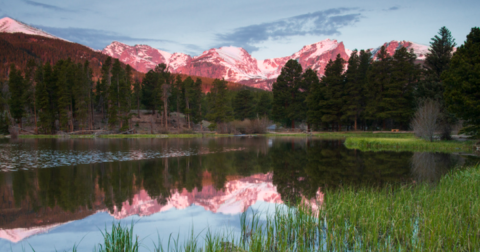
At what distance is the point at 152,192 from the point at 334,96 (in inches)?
1820

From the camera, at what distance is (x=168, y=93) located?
189 feet

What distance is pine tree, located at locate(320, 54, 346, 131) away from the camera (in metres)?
50.9

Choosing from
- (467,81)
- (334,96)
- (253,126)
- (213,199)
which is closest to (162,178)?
(213,199)

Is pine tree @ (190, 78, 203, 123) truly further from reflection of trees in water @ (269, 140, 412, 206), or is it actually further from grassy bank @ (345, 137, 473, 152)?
reflection of trees in water @ (269, 140, 412, 206)

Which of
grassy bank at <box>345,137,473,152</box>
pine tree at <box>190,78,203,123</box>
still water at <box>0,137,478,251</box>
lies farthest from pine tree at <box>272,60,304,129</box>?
still water at <box>0,137,478,251</box>

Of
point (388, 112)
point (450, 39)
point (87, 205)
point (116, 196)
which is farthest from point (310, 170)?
point (450, 39)

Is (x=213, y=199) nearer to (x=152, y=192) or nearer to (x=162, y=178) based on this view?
(x=152, y=192)

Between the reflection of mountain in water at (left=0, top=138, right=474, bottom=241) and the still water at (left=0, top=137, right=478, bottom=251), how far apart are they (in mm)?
31

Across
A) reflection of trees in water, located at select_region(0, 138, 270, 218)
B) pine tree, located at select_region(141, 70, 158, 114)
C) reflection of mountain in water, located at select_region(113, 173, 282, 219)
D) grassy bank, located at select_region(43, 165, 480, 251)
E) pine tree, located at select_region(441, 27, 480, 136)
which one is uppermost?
pine tree, located at select_region(141, 70, 158, 114)

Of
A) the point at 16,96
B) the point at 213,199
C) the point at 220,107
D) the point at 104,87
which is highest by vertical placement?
the point at 104,87

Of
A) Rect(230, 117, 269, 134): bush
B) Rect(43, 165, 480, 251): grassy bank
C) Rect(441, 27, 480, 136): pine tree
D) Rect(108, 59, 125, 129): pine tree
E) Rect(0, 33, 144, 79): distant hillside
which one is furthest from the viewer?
Rect(0, 33, 144, 79): distant hillside

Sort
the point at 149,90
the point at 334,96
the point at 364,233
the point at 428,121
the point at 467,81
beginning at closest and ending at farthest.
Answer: the point at 364,233 < the point at 467,81 < the point at 428,121 < the point at 334,96 < the point at 149,90

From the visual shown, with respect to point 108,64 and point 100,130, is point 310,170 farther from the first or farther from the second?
point 108,64

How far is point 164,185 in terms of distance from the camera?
39.7 feet
